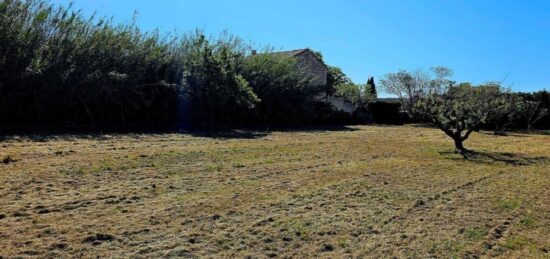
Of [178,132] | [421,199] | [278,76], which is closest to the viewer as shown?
[421,199]

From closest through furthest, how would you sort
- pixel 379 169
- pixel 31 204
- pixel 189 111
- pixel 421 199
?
pixel 31 204, pixel 421 199, pixel 379 169, pixel 189 111

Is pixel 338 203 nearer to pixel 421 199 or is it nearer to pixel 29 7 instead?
pixel 421 199

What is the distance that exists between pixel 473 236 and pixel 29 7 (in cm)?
961

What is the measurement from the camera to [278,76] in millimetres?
17109

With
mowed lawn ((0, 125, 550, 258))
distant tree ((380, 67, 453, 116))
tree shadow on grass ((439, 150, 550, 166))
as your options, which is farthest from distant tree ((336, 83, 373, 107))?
mowed lawn ((0, 125, 550, 258))

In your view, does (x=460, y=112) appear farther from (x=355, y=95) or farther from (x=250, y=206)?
(x=355, y=95)

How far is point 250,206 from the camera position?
433cm

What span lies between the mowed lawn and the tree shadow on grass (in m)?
1.65

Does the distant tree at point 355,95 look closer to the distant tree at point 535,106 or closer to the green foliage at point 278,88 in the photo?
the distant tree at point 535,106

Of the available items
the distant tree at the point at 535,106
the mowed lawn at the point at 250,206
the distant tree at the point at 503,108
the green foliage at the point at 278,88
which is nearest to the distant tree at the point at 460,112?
the distant tree at the point at 503,108

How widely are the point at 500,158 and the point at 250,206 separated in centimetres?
776

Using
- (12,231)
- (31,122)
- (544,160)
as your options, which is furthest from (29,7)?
(544,160)

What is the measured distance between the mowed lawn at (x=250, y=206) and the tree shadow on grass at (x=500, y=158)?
5.42 ft

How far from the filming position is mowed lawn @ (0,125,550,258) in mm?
3285
